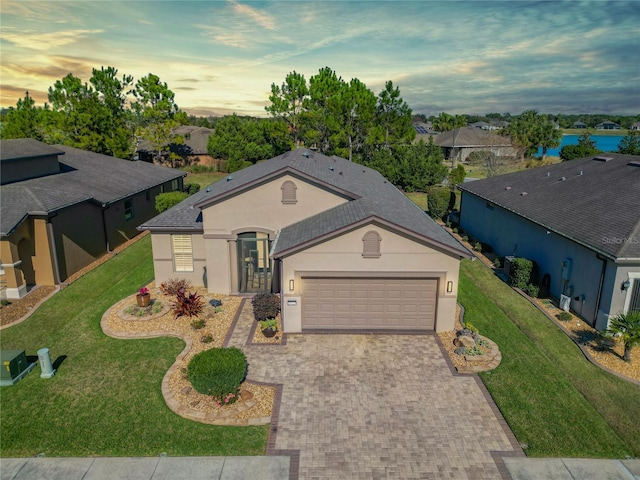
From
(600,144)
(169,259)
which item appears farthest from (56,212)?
(600,144)

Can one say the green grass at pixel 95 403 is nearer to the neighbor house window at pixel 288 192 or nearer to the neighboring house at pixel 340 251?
the neighboring house at pixel 340 251

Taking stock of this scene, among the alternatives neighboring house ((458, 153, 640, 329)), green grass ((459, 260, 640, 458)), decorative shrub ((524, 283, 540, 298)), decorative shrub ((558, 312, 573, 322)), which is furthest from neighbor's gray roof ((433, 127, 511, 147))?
green grass ((459, 260, 640, 458))

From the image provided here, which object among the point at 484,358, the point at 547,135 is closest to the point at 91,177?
the point at 484,358

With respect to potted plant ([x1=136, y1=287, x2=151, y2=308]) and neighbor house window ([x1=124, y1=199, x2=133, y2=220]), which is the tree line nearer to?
neighbor house window ([x1=124, y1=199, x2=133, y2=220])

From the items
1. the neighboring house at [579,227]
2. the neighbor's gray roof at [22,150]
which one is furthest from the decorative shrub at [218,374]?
the neighbor's gray roof at [22,150]

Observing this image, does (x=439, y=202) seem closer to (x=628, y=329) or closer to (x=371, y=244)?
(x=371, y=244)

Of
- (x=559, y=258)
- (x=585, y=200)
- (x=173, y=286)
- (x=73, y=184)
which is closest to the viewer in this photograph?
(x=559, y=258)
